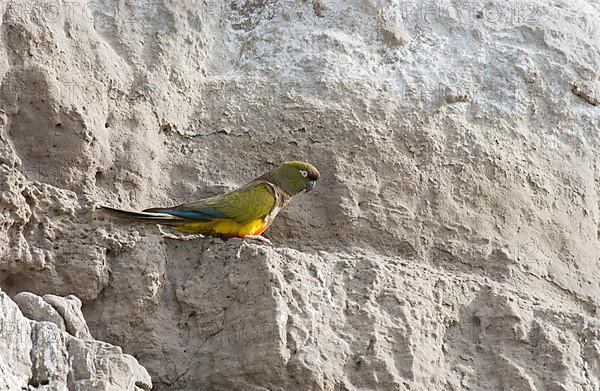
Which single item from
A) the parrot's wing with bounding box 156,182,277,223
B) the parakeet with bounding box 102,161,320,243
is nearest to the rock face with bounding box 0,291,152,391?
the parakeet with bounding box 102,161,320,243

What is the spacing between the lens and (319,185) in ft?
18.7

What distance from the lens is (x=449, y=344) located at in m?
5.23

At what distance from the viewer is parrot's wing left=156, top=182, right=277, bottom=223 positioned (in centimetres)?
515

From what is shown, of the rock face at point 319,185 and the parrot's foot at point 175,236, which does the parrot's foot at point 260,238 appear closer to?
the rock face at point 319,185

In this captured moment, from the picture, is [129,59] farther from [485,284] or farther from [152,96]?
[485,284]

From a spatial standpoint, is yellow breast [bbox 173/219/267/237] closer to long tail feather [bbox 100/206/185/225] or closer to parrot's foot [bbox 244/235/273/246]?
parrot's foot [bbox 244/235/273/246]

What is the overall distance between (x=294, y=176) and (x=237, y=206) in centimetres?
33

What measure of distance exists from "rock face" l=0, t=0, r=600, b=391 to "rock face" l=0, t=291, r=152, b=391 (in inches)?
0.5

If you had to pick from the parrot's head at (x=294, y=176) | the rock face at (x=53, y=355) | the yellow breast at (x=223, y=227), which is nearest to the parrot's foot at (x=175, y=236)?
the yellow breast at (x=223, y=227)

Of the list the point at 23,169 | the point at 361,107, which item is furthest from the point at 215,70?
the point at 23,169

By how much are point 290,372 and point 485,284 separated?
4.01 ft

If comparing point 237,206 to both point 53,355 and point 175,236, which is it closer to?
point 175,236

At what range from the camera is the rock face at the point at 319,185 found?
4848 millimetres

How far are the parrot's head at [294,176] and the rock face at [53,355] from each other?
135 centimetres
